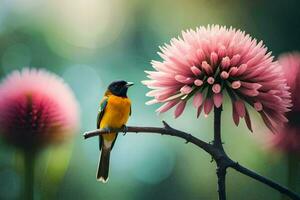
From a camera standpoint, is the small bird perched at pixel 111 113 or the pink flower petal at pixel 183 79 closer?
the pink flower petal at pixel 183 79

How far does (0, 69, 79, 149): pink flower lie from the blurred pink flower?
1.20 ft

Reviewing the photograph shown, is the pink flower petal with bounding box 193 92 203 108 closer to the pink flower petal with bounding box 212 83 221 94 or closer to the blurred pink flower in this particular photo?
the pink flower petal with bounding box 212 83 221 94

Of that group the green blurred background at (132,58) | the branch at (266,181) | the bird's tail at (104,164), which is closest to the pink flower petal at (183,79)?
the branch at (266,181)

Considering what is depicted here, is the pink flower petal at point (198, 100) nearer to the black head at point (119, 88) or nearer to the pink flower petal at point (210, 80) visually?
the pink flower petal at point (210, 80)

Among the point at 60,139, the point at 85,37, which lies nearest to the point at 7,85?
the point at 60,139

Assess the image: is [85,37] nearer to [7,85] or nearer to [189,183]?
[189,183]

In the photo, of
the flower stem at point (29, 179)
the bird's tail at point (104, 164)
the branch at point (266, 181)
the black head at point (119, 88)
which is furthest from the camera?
the black head at point (119, 88)

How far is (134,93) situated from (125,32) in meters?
1.43

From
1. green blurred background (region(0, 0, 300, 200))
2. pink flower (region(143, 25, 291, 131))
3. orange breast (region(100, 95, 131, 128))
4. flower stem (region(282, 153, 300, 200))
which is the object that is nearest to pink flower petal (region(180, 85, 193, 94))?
pink flower (region(143, 25, 291, 131))

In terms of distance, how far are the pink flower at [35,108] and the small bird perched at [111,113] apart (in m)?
0.09

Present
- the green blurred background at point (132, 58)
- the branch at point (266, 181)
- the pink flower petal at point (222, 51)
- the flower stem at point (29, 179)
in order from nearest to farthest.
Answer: the branch at point (266, 181) → the pink flower petal at point (222, 51) → the flower stem at point (29, 179) → the green blurred background at point (132, 58)

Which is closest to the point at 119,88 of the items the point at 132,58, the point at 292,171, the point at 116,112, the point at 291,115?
the point at 116,112

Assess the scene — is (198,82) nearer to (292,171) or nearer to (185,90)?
(185,90)

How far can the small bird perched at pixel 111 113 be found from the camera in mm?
1165
